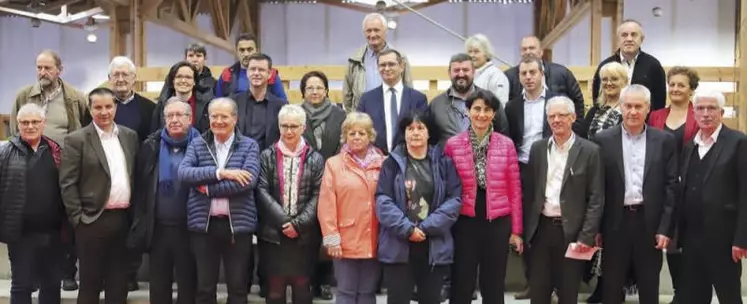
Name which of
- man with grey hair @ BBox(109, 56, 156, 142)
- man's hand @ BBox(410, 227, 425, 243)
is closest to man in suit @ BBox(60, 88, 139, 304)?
man with grey hair @ BBox(109, 56, 156, 142)

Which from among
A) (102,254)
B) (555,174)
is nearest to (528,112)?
(555,174)

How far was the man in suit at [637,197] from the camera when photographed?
3.60 m

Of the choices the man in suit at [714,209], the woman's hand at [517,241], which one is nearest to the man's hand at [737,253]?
the man in suit at [714,209]

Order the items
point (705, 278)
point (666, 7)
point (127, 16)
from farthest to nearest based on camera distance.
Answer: point (666, 7) → point (127, 16) → point (705, 278)

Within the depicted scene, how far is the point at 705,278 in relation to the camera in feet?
11.7

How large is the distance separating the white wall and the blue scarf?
9.97 meters

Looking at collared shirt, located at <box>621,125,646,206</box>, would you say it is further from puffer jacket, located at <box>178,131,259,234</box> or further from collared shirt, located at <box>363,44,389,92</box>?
puffer jacket, located at <box>178,131,259,234</box>

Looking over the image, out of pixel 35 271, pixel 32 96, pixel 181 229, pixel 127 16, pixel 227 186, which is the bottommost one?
pixel 35 271

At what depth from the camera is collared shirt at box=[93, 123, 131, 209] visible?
3.89m

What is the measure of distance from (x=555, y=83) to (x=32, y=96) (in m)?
3.14

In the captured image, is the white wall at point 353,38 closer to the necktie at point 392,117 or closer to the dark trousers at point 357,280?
the necktie at point 392,117

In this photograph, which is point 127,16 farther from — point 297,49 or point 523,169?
point 523,169

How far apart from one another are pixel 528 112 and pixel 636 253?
3.21 feet

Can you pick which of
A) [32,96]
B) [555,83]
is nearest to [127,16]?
[32,96]
